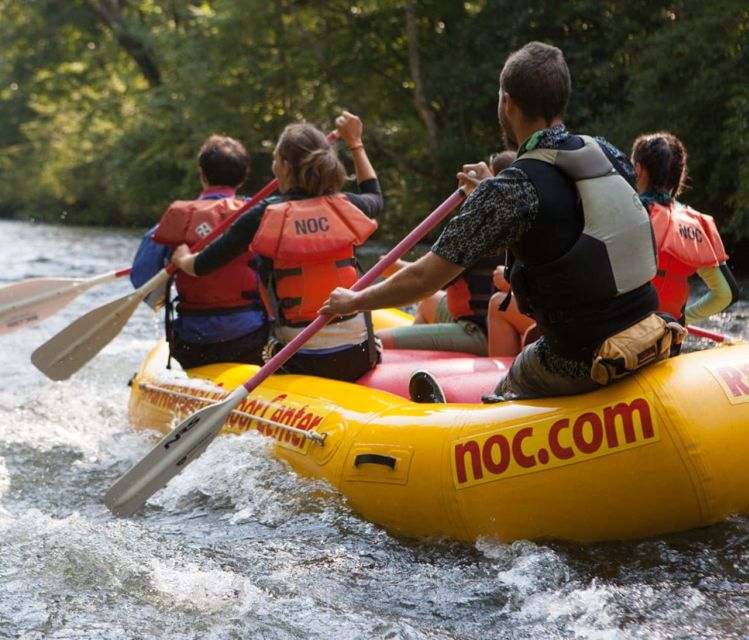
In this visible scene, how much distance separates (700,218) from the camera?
386cm

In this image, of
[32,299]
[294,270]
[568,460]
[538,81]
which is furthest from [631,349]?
[32,299]

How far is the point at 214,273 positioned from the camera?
457cm

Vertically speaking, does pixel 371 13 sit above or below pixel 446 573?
above

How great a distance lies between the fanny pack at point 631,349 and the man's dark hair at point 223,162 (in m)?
2.37

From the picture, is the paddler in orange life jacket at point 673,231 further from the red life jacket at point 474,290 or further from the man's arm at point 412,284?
the man's arm at point 412,284

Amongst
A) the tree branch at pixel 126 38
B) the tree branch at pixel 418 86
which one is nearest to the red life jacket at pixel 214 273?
the tree branch at pixel 418 86

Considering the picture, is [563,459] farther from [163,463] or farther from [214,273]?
[214,273]

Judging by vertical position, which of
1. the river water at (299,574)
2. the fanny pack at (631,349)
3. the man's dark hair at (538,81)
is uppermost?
the man's dark hair at (538,81)

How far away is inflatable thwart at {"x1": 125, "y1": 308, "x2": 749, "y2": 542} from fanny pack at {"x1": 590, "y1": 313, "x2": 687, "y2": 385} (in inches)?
2.4

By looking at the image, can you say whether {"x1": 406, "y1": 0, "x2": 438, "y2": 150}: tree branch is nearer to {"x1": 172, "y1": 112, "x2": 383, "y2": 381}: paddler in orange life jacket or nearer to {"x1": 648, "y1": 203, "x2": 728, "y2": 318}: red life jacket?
{"x1": 172, "y1": 112, "x2": 383, "y2": 381}: paddler in orange life jacket

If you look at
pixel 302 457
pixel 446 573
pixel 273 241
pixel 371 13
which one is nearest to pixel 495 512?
pixel 446 573

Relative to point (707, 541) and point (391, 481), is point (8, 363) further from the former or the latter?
point (707, 541)

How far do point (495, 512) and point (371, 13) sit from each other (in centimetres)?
1216

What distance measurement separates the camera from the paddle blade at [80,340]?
5.07m
